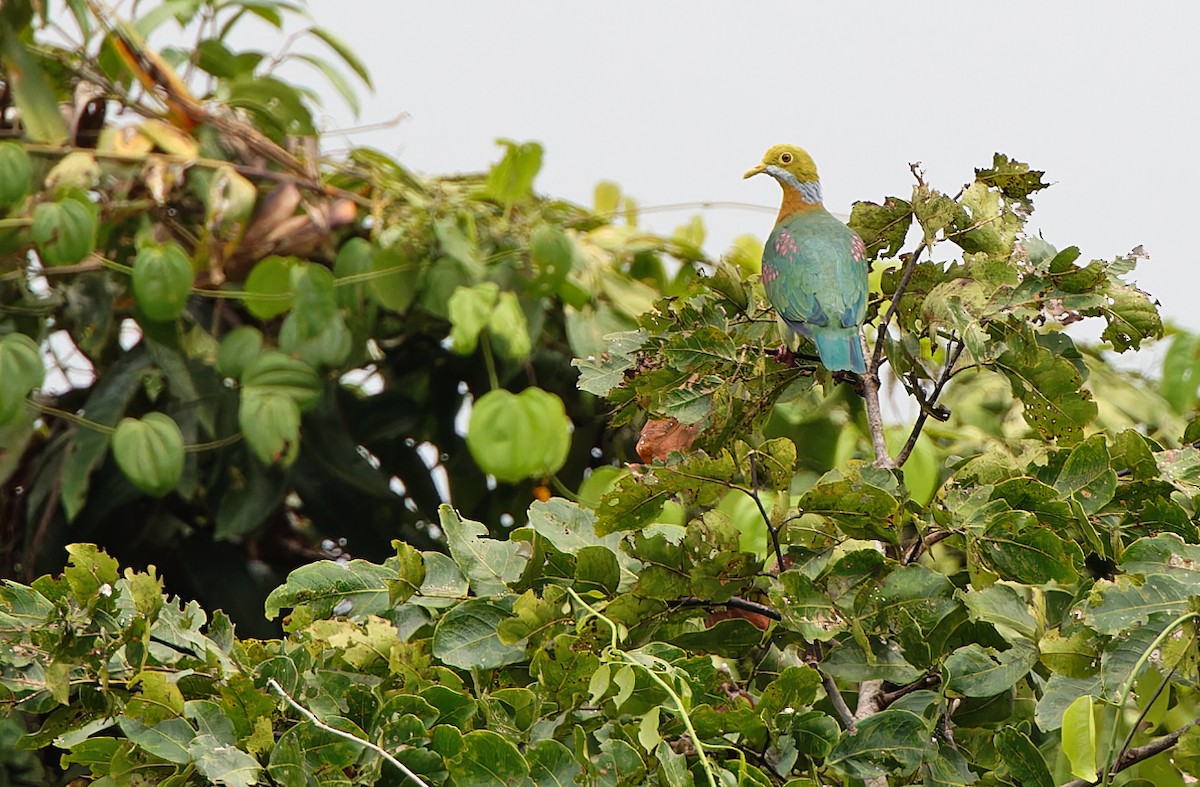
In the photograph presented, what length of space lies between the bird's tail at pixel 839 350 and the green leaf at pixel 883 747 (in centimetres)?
20

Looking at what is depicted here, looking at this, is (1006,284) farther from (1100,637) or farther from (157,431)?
(157,431)

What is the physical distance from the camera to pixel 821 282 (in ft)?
2.34

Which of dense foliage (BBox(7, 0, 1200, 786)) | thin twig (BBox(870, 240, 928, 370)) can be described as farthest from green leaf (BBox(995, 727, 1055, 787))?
thin twig (BBox(870, 240, 928, 370))

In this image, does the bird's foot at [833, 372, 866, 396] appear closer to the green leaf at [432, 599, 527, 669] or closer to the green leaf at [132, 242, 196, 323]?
the green leaf at [432, 599, 527, 669]

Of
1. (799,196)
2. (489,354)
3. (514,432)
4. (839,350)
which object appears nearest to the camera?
(839,350)

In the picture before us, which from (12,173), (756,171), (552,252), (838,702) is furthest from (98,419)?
(838,702)

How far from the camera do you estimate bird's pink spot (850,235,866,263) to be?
2.38ft

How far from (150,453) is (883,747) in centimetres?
118

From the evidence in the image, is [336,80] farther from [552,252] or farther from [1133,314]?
[1133,314]

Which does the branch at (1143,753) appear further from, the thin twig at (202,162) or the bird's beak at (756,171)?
the thin twig at (202,162)

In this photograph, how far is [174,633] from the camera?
654mm

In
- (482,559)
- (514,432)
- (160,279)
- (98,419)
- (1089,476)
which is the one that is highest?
(1089,476)

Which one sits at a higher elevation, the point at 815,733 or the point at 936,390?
the point at 936,390

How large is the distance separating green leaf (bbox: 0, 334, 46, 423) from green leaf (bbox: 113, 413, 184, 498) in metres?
0.12
